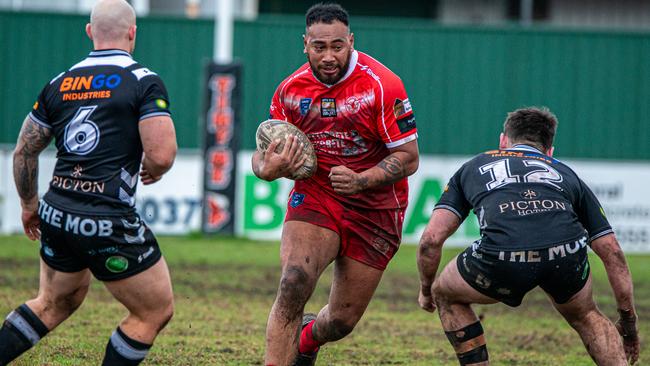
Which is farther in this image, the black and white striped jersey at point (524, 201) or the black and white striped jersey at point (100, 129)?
the black and white striped jersey at point (524, 201)

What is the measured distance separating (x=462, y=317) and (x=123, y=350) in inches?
76.6

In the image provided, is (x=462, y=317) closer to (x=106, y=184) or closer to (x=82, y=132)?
(x=106, y=184)

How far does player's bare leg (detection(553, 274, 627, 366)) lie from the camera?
5844 millimetres

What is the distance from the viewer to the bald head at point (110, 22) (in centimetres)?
553

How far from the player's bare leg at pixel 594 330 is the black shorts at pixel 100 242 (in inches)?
95.2

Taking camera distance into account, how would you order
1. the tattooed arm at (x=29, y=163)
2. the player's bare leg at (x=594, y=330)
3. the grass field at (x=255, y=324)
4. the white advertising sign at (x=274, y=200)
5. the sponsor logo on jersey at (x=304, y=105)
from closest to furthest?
the tattooed arm at (x=29, y=163), the player's bare leg at (x=594, y=330), the sponsor logo on jersey at (x=304, y=105), the grass field at (x=255, y=324), the white advertising sign at (x=274, y=200)

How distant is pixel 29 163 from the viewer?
568cm

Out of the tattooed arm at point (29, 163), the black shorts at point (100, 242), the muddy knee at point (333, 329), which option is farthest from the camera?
the muddy knee at point (333, 329)

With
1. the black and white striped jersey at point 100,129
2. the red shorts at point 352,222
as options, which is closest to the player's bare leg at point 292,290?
the red shorts at point 352,222

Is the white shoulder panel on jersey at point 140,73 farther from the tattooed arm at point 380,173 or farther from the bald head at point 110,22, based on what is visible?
the tattooed arm at point 380,173

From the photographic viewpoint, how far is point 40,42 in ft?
58.2

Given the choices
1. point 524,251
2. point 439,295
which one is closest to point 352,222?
point 439,295

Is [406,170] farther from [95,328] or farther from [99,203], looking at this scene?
[95,328]

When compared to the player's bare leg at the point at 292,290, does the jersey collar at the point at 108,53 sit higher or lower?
higher
